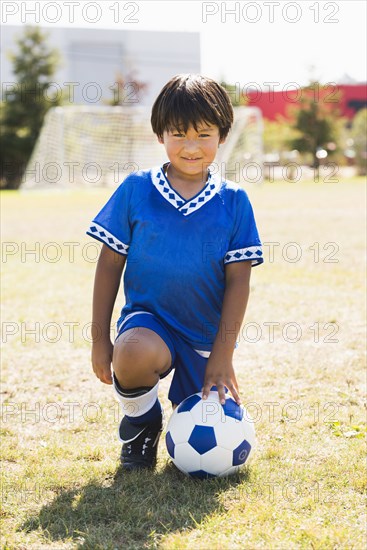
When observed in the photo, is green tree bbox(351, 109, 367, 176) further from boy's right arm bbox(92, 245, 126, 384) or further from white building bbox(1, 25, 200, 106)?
boy's right arm bbox(92, 245, 126, 384)

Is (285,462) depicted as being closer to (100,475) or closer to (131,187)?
(100,475)

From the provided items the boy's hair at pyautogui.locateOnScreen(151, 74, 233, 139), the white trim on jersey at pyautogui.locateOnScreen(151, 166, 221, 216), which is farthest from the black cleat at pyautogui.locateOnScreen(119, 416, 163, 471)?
the boy's hair at pyautogui.locateOnScreen(151, 74, 233, 139)

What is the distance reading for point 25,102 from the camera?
2833cm

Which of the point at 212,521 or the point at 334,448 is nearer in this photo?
the point at 212,521

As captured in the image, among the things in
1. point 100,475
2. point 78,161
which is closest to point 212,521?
point 100,475

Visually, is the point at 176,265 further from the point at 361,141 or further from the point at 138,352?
the point at 361,141

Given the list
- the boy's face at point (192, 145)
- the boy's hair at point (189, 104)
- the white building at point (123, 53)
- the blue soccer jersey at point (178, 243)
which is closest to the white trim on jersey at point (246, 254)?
the blue soccer jersey at point (178, 243)

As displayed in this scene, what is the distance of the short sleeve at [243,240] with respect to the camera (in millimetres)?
2703

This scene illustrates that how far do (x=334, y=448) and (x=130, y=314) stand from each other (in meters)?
0.94

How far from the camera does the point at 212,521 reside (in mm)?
2195

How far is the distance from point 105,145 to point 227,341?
22.0 metres

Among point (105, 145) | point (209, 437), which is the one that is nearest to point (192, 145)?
point (209, 437)

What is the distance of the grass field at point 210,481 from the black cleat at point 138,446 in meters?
0.05

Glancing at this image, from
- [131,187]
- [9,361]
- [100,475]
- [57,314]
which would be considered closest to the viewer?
[100,475]
